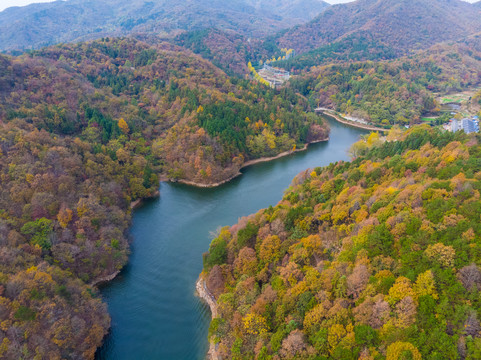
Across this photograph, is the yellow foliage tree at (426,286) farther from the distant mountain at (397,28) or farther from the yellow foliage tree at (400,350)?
the distant mountain at (397,28)

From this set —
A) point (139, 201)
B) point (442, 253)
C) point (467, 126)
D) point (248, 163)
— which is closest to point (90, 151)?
point (139, 201)

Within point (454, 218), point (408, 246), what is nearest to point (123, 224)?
point (408, 246)

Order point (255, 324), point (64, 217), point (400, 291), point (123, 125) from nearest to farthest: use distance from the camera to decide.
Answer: point (400, 291) → point (255, 324) → point (64, 217) → point (123, 125)

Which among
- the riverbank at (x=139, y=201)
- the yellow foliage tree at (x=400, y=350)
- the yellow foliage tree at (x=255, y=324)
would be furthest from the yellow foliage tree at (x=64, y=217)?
the yellow foliage tree at (x=400, y=350)

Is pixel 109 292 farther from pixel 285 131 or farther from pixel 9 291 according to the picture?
pixel 285 131

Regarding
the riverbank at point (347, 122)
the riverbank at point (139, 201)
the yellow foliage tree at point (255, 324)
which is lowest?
the yellow foliage tree at point (255, 324)

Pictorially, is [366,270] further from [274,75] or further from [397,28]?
[397,28]
